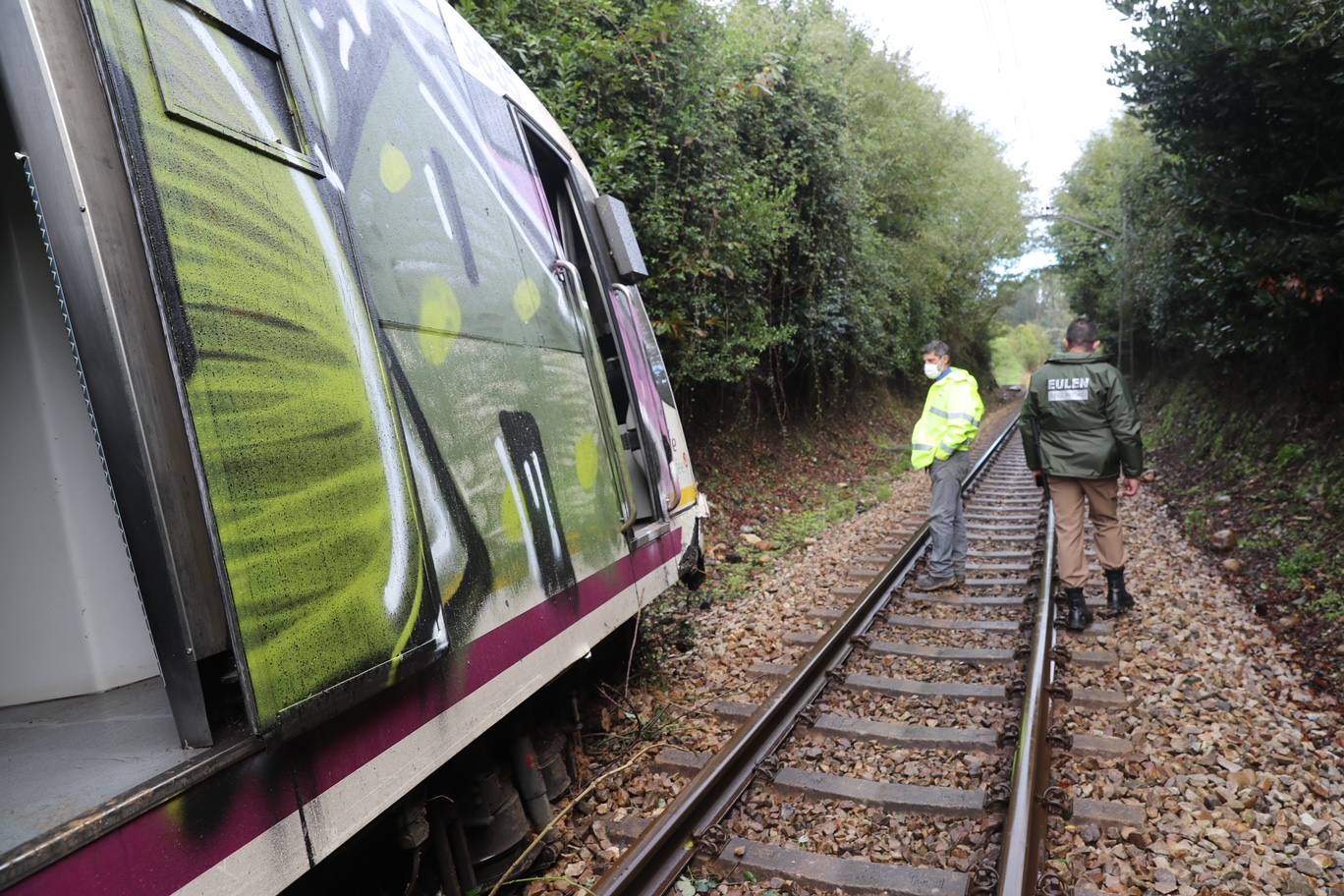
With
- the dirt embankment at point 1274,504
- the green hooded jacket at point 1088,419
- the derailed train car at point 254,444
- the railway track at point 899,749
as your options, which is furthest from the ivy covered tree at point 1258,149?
the derailed train car at point 254,444

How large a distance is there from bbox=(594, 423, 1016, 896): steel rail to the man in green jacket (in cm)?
160

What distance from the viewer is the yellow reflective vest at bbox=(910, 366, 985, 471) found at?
6.45 metres

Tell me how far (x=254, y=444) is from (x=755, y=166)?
10.3 meters

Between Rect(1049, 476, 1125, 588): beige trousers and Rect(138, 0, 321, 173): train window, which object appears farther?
Rect(1049, 476, 1125, 588): beige trousers

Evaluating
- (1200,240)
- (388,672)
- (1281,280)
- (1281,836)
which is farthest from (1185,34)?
(388,672)

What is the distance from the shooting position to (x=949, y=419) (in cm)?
650

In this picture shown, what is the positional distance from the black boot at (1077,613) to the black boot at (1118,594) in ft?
1.13

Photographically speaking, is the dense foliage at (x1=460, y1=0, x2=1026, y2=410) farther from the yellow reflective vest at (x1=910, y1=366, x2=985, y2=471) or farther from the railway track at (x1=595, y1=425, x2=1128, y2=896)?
the railway track at (x1=595, y1=425, x2=1128, y2=896)

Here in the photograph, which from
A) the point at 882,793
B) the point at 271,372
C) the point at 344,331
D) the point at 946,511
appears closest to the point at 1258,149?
the point at 946,511

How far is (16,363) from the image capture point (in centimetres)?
223

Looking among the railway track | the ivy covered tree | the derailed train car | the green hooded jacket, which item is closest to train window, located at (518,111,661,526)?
the derailed train car

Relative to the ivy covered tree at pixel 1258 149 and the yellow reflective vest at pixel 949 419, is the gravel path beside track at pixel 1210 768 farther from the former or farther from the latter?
the ivy covered tree at pixel 1258 149

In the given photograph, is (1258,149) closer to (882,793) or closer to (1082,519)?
(1082,519)

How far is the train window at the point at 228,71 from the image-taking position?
175 cm
